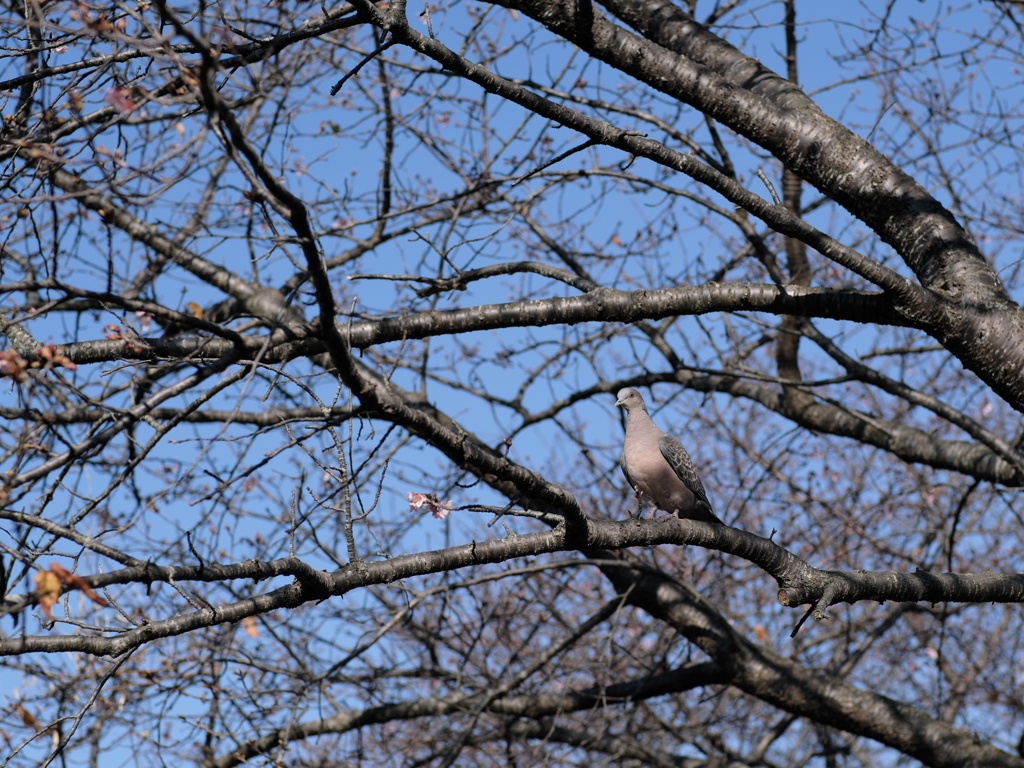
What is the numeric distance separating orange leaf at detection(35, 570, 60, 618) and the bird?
3075mm

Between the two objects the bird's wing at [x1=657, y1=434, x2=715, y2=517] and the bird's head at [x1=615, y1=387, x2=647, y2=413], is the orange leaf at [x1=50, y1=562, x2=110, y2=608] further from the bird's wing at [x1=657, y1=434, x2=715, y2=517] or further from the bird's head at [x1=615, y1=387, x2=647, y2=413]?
the bird's head at [x1=615, y1=387, x2=647, y2=413]

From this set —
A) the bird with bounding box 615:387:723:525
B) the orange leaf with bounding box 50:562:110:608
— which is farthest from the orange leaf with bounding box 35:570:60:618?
the bird with bounding box 615:387:723:525

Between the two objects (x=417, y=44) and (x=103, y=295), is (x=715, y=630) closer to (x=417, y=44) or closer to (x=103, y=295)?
(x=417, y=44)

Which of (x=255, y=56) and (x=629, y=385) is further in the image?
(x=629, y=385)

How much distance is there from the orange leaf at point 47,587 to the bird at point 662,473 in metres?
3.07

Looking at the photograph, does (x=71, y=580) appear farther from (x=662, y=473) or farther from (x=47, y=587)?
(x=662, y=473)

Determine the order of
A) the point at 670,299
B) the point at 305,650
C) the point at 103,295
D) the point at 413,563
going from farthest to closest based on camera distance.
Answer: the point at 305,650 → the point at 670,299 → the point at 413,563 → the point at 103,295

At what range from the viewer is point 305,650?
Answer: 6055 mm

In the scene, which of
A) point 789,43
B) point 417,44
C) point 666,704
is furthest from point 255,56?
point 666,704

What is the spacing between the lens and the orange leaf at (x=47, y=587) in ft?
6.75

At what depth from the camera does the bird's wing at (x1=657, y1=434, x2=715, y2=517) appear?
15.1ft

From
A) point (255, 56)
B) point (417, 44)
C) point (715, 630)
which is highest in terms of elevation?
point (255, 56)

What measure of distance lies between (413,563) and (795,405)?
3.77m

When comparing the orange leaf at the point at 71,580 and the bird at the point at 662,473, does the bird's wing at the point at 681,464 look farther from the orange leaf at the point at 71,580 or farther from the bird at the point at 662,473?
the orange leaf at the point at 71,580
